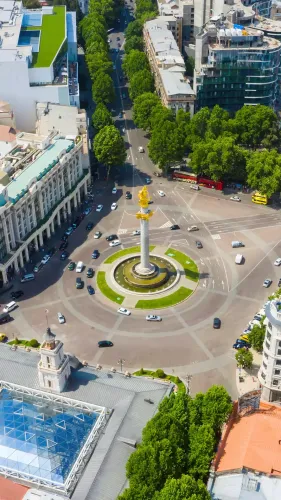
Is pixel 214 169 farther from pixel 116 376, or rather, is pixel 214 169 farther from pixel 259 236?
pixel 116 376

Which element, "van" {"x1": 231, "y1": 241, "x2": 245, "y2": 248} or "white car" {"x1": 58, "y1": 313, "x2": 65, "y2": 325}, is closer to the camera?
"white car" {"x1": 58, "y1": 313, "x2": 65, "y2": 325}

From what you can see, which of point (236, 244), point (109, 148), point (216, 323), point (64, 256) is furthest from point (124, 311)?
point (109, 148)

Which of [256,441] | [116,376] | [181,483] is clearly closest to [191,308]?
[116,376]

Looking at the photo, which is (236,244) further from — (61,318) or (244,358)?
(61,318)

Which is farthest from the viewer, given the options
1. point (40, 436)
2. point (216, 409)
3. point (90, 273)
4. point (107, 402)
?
point (90, 273)

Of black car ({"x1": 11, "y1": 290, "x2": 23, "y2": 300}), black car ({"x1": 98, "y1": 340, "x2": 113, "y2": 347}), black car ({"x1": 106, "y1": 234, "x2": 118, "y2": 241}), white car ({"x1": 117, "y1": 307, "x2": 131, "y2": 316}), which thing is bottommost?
black car ({"x1": 98, "y1": 340, "x2": 113, "y2": 347})

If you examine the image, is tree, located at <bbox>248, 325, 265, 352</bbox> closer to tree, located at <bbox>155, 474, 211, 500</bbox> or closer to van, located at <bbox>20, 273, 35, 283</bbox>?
tree, located at <bbox>155, 474, 211, 500</bbox>

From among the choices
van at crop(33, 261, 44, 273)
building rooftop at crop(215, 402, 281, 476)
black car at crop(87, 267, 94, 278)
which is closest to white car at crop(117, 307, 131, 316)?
black car at crop(87, 267, 94, 278)
